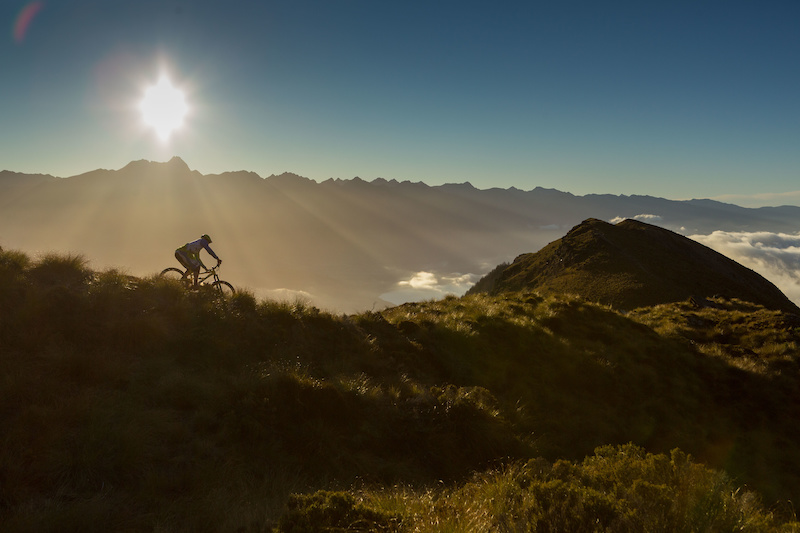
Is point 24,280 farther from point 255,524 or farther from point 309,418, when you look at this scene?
point 255,524

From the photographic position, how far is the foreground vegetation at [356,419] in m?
4.61

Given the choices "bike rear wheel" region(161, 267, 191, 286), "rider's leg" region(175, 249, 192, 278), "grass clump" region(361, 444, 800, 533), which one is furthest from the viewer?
"rider's leg" region(175, 249, 192, 278)

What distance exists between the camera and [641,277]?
122ft

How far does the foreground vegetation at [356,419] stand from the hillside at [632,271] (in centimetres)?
1947

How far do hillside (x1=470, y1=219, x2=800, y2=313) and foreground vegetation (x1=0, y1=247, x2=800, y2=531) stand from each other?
63.9 feet

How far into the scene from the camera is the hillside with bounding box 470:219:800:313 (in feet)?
117

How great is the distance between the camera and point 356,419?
25.8 feet

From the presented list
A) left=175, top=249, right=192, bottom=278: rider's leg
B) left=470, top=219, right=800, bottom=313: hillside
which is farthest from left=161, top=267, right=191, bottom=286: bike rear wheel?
left=470, top=219, right=800, bottom=313: hillside

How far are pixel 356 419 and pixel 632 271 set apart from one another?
39283 mm

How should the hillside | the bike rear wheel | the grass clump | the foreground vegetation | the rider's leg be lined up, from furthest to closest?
the hillside < the rider's leg < the bike rear wheel < the foreground vegetation < the grass clump

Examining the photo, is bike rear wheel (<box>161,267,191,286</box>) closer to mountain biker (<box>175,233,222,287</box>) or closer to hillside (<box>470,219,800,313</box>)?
mountain biker (<box>175,233,222,287</box>)

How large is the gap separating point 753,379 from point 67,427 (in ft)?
64.6

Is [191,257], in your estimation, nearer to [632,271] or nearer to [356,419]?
[356,419]

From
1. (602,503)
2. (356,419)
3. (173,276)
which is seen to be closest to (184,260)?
(173,276)
